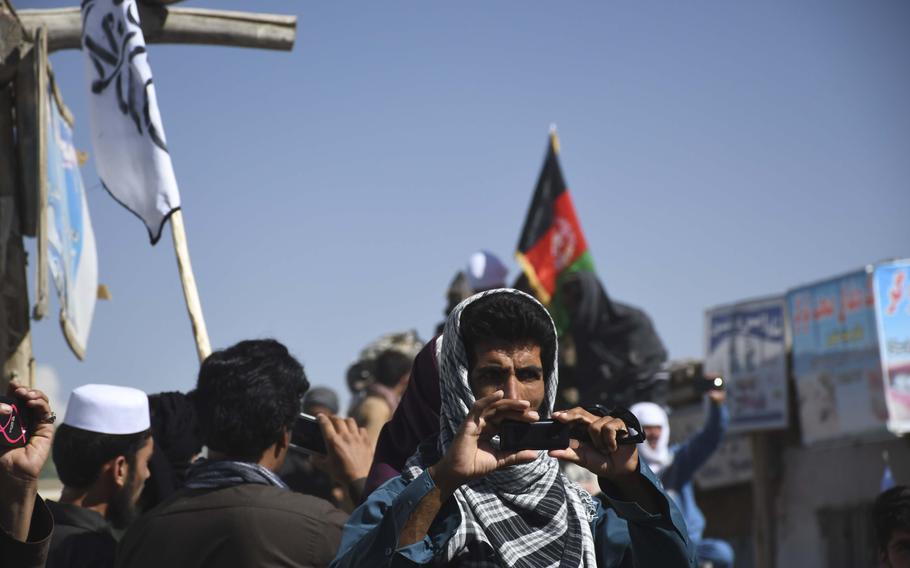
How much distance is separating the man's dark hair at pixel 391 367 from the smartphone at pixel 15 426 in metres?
3.58

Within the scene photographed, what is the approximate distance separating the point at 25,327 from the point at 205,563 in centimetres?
304

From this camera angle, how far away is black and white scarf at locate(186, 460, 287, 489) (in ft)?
10.4

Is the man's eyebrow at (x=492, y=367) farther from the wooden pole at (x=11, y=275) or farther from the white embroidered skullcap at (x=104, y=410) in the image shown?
the wooden pole at (x=11, y=275)

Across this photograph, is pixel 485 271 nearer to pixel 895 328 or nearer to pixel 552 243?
pixel 552 243

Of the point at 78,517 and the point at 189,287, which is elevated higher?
the point at 189,287

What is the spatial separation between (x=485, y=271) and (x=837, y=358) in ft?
23.8

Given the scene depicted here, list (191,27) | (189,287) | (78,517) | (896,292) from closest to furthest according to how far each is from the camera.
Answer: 1. (78,517)
2. (189,287)
3. (191,27)
4. (896,292)

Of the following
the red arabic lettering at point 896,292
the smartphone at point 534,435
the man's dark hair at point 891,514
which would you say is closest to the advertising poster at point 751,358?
the red arabic lettering at point 896,292

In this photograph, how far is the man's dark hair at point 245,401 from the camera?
127 inches

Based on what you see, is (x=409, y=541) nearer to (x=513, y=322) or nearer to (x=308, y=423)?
(x=513, y=322)

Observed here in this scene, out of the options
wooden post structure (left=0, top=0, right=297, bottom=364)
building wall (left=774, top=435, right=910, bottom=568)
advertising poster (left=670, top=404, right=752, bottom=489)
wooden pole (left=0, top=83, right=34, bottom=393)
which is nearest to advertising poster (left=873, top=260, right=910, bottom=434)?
building wall (left=774, top=435, right=910, bottom=568)

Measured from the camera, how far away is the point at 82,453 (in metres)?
3.85

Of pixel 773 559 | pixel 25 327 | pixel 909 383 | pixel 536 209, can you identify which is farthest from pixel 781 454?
pixel 25 327

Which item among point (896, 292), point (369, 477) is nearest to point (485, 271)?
point (369, 477)
